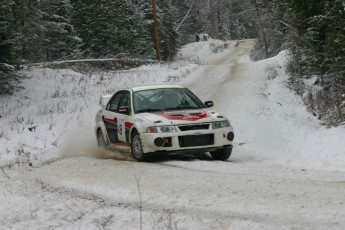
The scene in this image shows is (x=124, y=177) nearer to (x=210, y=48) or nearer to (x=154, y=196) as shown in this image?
(x=154, y=196)

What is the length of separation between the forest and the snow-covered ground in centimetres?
110

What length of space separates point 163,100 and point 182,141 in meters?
Answer: 1.44

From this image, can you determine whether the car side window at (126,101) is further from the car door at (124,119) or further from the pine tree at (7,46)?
the pine tree at (7,46)

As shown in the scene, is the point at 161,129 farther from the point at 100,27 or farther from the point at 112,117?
the point at 100,27

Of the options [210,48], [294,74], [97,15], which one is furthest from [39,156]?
[210,48]

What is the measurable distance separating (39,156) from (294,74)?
11564 millimetres

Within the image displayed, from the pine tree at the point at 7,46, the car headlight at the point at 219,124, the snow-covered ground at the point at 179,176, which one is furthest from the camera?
the pine tree at the point at 7,46

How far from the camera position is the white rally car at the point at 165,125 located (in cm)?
911

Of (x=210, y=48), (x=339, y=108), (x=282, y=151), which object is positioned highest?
(x=210, y=48)

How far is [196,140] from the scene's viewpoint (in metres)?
9.19

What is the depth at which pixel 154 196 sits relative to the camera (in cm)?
609

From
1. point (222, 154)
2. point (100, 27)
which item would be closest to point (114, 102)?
point (222, 154)

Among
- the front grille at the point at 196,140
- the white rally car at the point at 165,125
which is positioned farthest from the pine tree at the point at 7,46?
the front grille at the point at 196,140

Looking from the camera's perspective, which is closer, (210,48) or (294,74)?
(294,74)
